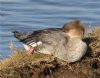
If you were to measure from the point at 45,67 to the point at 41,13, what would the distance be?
7.52 m

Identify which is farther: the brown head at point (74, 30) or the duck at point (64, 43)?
the brown head at point (74, 30)

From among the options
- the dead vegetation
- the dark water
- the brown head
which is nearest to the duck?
the brown head

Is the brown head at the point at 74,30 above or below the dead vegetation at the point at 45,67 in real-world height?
above

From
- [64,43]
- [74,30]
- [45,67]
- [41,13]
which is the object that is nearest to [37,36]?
[64,43]

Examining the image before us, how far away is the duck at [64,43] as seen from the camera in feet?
29.2

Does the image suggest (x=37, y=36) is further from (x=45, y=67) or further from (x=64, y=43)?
(x=45, y=67)

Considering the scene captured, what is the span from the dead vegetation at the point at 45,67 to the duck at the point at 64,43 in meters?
0.11

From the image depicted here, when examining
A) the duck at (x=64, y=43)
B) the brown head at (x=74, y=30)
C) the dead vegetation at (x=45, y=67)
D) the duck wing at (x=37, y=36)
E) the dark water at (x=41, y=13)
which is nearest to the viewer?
the dead vegetation at (x=45, y=67)

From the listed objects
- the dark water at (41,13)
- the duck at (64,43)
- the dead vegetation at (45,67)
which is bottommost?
the dark water at (41,13)

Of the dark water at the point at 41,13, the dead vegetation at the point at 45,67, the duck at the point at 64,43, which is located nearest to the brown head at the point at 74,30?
the duck at the point at 64,43

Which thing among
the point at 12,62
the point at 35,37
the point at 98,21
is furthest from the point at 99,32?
the point at 98,21

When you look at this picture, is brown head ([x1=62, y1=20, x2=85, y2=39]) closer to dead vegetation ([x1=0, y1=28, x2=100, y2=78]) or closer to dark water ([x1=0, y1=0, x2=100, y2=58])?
dead vegetation ([x1=0, y1=28, x2=100, y2=78])

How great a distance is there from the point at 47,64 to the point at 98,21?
6.24m

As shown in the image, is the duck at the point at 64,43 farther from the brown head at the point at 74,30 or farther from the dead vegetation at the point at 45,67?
the dead vegetation at the point at 45,67
